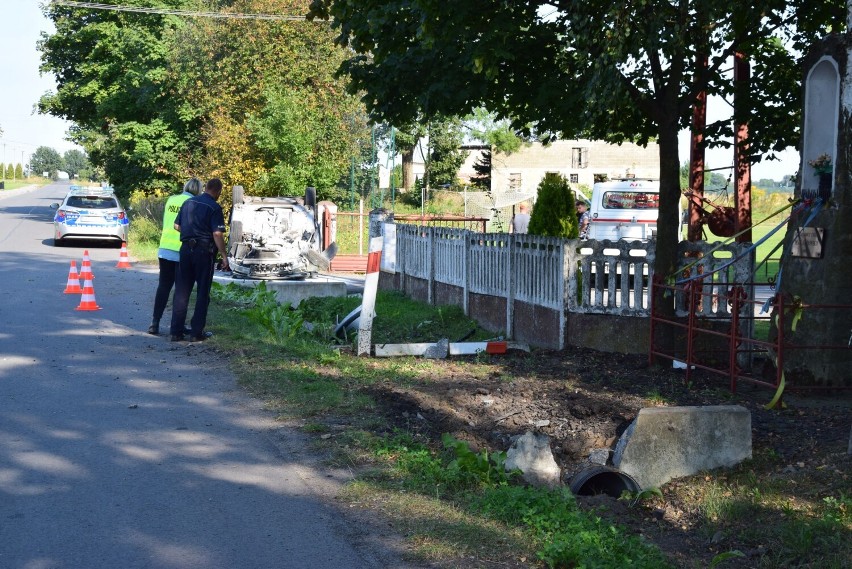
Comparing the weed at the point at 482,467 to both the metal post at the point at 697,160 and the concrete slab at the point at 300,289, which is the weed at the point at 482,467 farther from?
the concrete slab at the point at 300,289

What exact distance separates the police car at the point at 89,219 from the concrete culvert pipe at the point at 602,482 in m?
26.8

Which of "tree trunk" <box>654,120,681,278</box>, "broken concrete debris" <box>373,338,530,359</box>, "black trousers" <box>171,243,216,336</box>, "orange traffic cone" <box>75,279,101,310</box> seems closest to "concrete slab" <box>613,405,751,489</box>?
"tree trunk" <box>654,120,681,278</box>

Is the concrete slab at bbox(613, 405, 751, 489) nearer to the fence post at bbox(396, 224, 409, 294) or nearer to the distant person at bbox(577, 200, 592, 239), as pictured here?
the fence post at bbox(396, 224, 409, 294)

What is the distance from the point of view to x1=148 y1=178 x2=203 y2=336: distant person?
12.8 m

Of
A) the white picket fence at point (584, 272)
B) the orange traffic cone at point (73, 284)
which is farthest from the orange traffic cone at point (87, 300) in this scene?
the white picket fence at point (584, 272)

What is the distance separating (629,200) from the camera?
24.0m

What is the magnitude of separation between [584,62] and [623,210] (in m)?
14.4

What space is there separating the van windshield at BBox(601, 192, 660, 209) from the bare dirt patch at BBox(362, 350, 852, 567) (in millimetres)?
13163

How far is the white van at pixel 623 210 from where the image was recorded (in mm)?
23250

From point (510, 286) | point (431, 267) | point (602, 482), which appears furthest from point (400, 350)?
point (431, 267)

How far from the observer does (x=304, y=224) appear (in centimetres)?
2056

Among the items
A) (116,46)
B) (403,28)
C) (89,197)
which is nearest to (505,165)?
(116,46)

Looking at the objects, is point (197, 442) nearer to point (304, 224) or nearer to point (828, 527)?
point (828, 527)

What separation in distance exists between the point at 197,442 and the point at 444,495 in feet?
7.33
